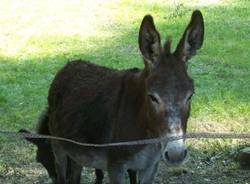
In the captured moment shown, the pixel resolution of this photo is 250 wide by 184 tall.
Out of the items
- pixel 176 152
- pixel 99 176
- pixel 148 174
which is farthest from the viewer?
pixel 99 176

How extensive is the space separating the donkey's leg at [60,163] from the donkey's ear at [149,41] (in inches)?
69.1

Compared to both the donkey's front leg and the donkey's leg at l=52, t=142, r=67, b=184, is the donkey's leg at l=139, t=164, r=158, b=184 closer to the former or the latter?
the donkey's front leg

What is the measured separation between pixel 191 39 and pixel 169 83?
0.56 metres

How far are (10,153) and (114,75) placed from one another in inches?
103

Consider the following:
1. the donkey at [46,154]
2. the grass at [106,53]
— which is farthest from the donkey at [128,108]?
the grass at [106,53]

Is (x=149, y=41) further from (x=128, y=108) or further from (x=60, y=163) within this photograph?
(x=60, y=163)

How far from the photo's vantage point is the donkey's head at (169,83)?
459 cm

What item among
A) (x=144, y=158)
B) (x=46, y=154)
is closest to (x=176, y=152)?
(x=144, y=158)

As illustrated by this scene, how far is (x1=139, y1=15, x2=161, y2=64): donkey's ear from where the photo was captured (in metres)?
5.03

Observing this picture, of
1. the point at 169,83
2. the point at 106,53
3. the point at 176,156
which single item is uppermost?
the point at 169,83

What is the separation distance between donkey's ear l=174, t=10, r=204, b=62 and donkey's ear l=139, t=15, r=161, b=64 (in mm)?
174

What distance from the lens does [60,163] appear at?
21.2 feet

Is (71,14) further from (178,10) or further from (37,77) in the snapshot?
(37,77)

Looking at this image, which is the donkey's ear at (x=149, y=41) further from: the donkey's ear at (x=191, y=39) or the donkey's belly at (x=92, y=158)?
the donkey's belly at (x=92, y=158)
